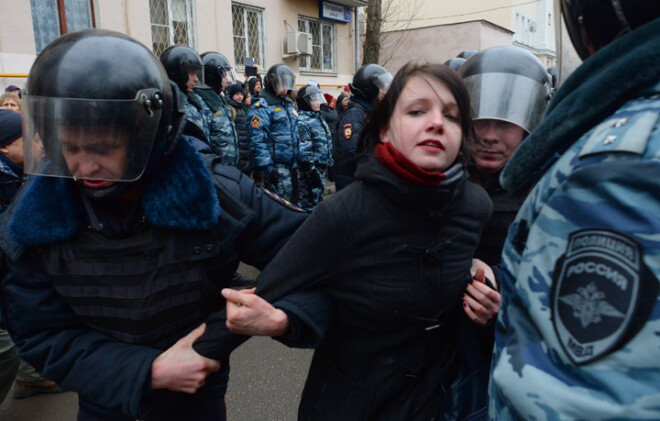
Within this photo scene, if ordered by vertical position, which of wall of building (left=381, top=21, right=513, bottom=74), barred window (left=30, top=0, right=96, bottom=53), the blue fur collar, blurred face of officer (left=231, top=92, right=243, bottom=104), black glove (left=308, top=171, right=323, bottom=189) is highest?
wall of building (left=381, top=21, right=513, bottom=74)

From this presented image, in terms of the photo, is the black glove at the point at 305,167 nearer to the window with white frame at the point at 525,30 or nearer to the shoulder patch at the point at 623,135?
the shoulder patch at the point at 623,135

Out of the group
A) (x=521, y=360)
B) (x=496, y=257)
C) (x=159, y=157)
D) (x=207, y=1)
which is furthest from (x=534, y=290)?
(x=207, y=1)

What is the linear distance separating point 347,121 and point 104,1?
5.75 meters

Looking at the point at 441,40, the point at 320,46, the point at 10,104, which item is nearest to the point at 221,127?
the point at 10,104

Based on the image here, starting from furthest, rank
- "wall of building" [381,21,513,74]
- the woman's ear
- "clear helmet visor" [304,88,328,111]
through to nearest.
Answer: "wall of building" [381,21,513,74] → "clear helmet visor" [304,88,328,111] → the woman's ear

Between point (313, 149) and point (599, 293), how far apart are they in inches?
219

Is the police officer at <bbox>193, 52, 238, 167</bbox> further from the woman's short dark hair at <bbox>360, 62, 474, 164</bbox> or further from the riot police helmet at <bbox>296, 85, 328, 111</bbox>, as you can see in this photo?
the woman's short dark hair at <bbox>360, 62, 474, 164</bbox>

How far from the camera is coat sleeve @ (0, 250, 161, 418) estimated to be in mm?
1317

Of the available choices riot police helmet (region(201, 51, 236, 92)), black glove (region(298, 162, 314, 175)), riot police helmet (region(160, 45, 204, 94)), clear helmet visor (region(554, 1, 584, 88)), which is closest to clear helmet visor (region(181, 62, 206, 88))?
riot police helmet (region(160, 45, 204, 94))

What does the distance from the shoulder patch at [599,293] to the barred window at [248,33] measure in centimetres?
1149

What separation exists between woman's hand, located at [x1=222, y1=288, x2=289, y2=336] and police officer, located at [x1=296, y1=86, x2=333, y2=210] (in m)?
4.66

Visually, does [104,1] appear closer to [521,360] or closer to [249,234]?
[249,234]

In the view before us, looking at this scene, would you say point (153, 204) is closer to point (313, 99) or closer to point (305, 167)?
point (305, 167)

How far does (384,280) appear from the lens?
4.33 ft
